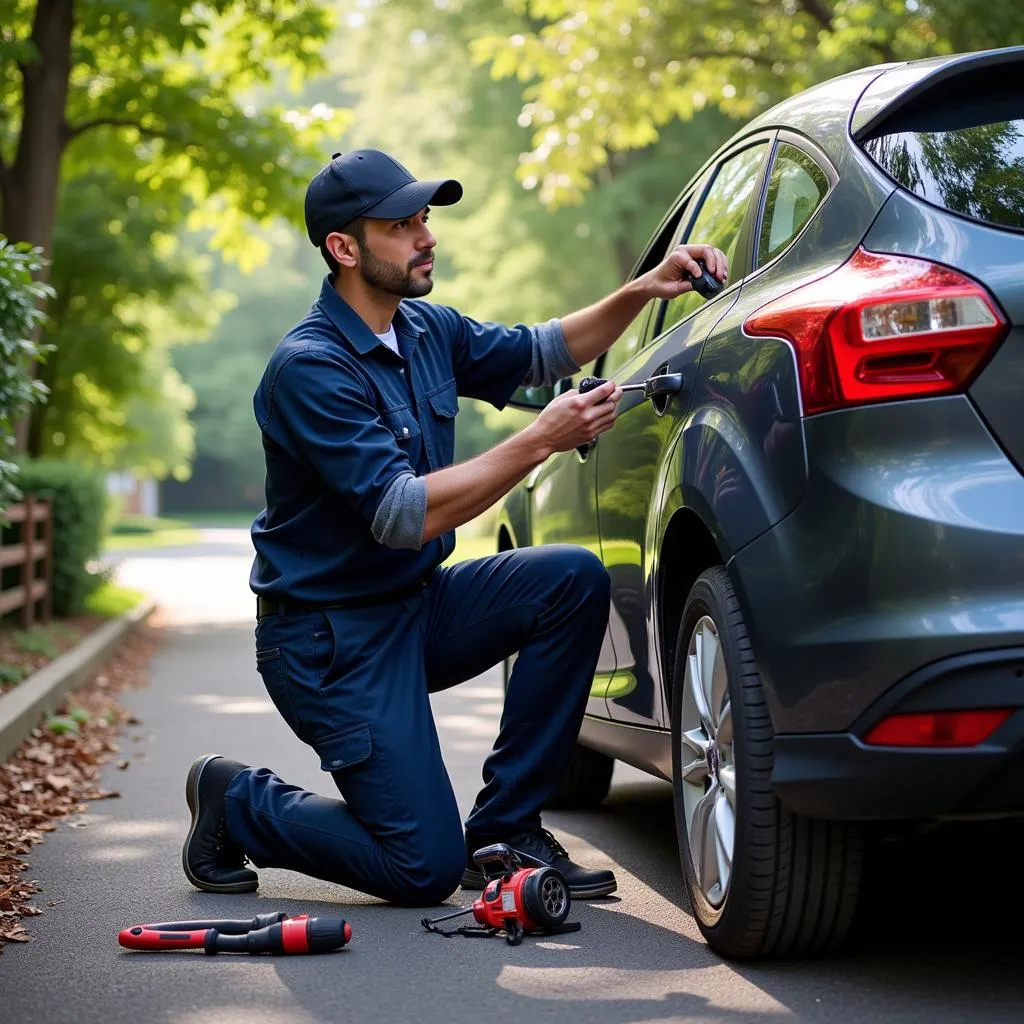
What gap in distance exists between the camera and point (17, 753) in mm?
6871

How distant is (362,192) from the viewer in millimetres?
4492

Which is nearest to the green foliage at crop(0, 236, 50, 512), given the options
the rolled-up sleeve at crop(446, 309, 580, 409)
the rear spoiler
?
the rolled-up sleeve at crop(446, 309, 580, 409)

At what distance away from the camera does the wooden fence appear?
11.2 m

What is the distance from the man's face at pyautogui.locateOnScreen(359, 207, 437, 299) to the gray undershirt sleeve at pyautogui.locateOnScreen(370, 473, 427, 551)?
618 millimetres

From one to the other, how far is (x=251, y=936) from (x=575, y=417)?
1341 mm

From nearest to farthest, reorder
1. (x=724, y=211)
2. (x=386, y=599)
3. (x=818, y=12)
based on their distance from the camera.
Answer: (x=724, y=211)
(x=386, y=599)
(x=818, y=12)

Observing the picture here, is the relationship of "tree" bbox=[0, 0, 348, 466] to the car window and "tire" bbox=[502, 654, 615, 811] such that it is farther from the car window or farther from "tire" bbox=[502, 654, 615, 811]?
the car window

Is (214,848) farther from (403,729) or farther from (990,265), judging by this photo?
(990,265)

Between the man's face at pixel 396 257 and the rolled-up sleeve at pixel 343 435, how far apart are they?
13.3 inches

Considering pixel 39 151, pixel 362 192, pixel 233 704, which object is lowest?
pixel 233 704

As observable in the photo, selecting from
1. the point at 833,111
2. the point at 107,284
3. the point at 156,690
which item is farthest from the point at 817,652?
the point at 107,284

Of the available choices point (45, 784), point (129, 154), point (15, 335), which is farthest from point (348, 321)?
point (129, 154)

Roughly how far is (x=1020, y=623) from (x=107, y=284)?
15410 millimetres

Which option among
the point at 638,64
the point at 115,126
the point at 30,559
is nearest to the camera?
the point at 30,559
